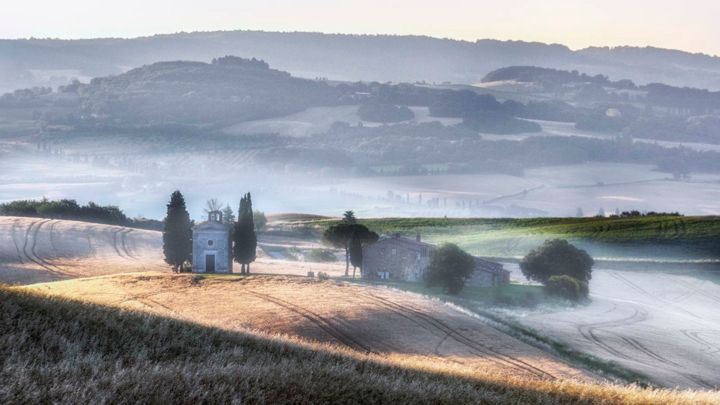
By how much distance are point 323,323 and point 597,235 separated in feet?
308

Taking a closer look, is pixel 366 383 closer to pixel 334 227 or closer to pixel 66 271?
pixel 66 271

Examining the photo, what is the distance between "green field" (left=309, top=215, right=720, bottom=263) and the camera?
134500mm

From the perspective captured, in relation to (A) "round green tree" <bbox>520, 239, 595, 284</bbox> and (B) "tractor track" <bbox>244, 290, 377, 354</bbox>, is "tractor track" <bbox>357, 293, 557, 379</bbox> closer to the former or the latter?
(B) "tractor track" <bbox>244, 290, 377, 354</bbox>

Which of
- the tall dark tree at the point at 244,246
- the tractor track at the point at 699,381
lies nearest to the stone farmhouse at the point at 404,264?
the tall dark tree at the point at 244,246

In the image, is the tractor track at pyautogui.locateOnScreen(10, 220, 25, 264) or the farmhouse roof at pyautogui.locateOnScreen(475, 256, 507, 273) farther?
the farmhouse roof at pyautogui.locateOnScreen(475, 256, 507, 273)

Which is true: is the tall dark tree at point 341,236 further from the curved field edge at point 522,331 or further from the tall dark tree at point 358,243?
the curved field edge at point 522,331

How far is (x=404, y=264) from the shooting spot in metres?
101

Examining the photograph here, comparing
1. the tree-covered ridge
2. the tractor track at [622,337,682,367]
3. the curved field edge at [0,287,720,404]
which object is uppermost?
the tree-covered ridge

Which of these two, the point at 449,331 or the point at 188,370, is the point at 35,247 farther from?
the point at 188,370

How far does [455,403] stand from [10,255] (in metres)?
85.5

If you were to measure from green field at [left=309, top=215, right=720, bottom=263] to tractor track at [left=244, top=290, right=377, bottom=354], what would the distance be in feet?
212

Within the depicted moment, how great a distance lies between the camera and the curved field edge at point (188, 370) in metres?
19.9

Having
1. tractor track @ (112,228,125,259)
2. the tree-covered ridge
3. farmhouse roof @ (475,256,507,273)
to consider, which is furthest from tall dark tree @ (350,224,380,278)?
the tree-covered ridge

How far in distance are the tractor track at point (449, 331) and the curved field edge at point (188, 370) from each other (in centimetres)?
2388
